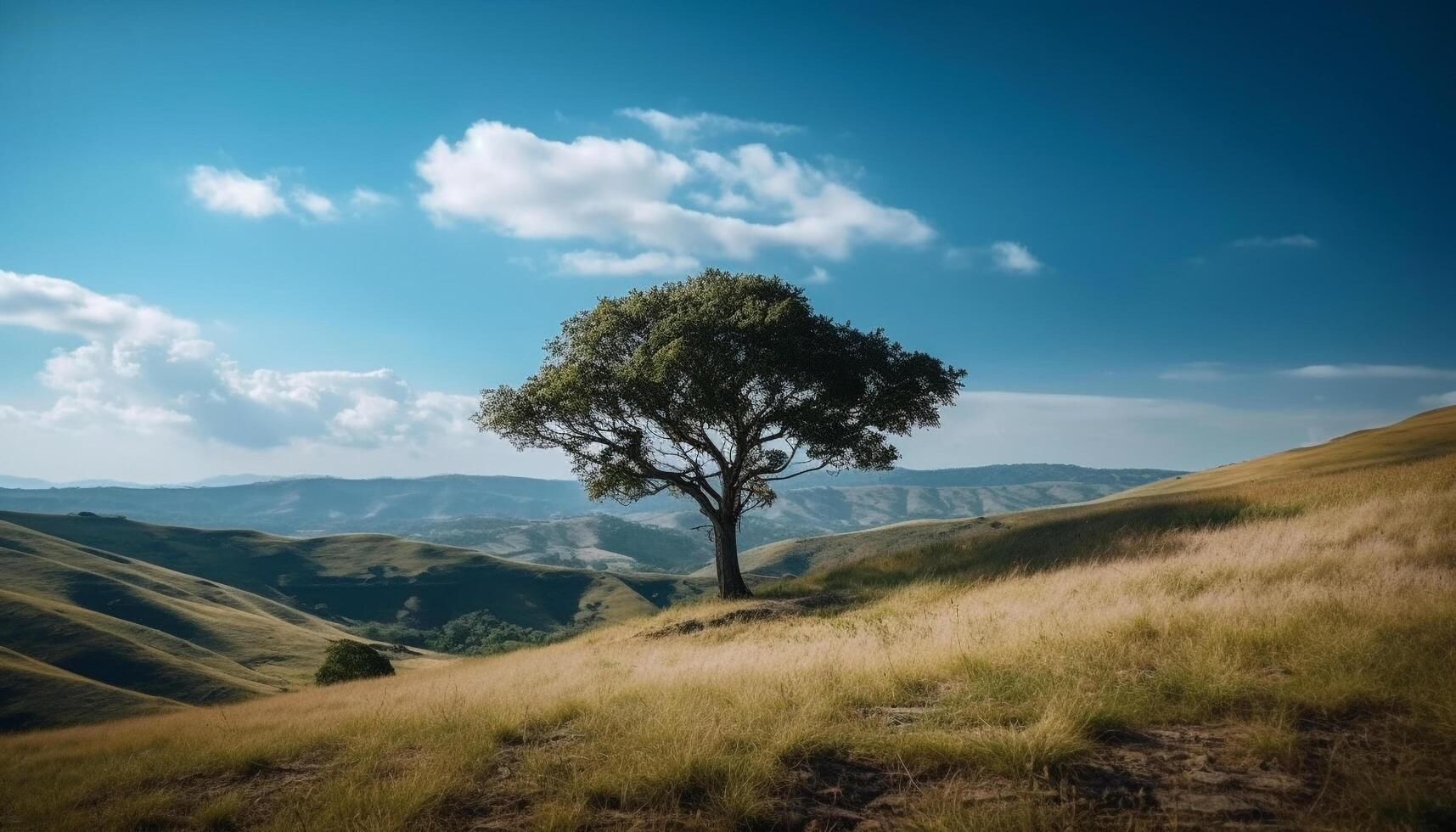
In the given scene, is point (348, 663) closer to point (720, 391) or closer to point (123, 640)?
point (720, 391)

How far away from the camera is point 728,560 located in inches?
1112

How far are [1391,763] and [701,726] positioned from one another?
5999mm

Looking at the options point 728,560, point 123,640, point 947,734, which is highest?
point 947,734

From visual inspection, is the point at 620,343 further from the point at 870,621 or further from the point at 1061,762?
the point at 1061,762

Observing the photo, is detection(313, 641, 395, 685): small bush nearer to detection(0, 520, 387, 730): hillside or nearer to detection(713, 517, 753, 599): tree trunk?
detection(713, 517, 753, 599): tree trunk

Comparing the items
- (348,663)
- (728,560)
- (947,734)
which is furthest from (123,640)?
(947,734)

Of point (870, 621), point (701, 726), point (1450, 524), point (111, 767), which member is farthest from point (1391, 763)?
point (111, 767)

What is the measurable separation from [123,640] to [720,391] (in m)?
157

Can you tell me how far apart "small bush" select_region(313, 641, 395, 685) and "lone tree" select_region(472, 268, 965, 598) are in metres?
38.5

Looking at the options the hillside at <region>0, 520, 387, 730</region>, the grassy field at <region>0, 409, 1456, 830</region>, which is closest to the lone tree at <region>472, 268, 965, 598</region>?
the grassy field at <region>0, 409, 1456, 830</region>

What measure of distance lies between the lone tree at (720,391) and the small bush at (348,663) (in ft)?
126

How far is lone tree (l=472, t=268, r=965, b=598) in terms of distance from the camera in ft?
82.2

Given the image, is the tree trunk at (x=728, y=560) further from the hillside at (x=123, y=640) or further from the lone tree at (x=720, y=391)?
the hillside at (x=123, y=640)

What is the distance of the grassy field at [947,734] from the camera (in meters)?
5.24
